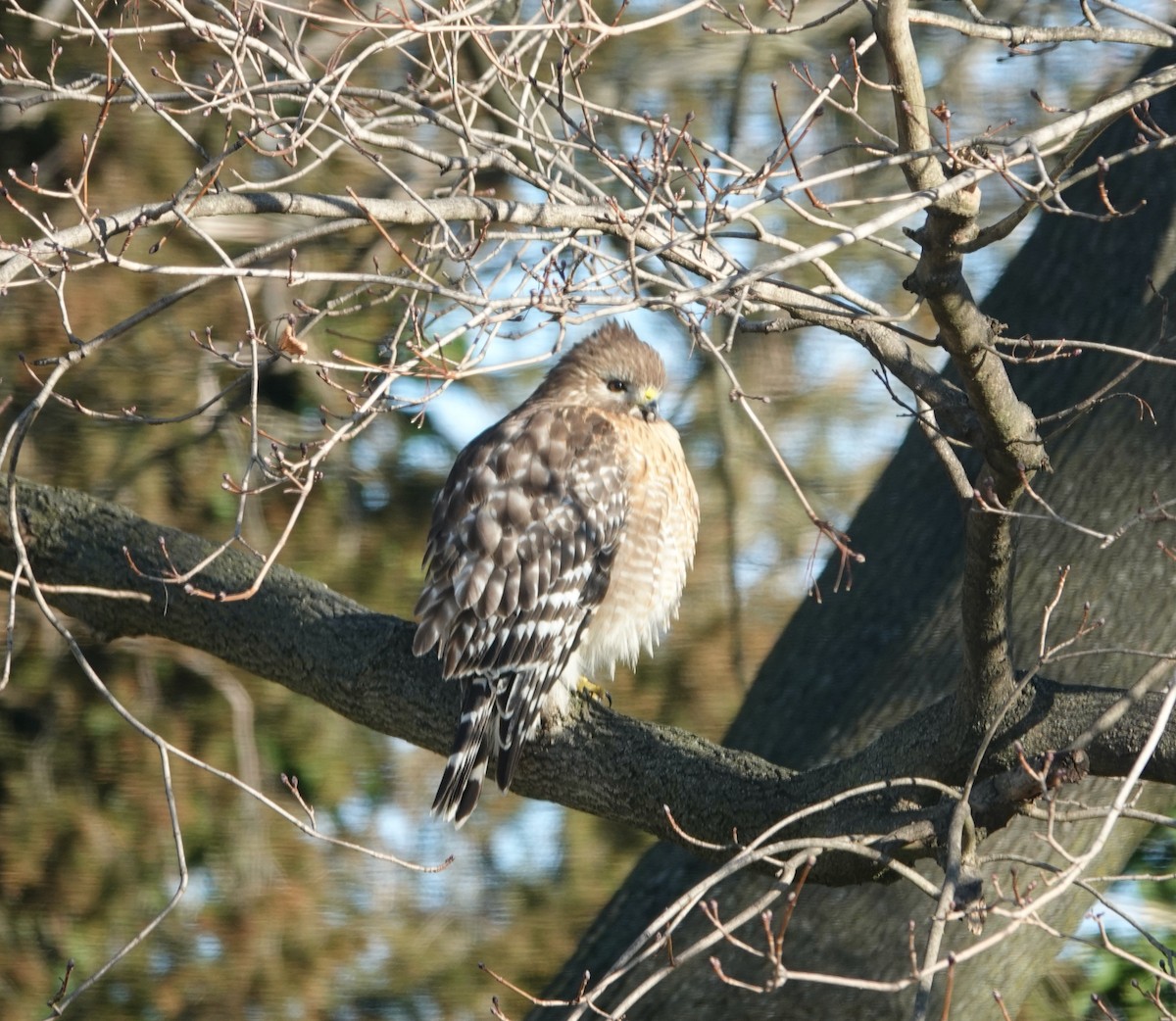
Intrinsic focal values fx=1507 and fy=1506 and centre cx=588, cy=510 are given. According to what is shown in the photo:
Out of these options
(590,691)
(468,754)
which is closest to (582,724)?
(468,754)

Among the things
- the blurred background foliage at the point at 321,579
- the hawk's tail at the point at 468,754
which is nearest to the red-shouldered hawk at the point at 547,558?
the hawk's tail at the point at 468,754

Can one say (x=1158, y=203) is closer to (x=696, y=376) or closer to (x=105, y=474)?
(x=696, y=376)

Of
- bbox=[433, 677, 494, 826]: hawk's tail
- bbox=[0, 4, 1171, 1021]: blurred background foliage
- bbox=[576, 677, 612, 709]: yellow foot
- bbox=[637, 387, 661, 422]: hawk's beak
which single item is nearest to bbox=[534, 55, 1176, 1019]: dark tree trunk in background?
bbox=[576, 677, 612, 709]: yellow foot

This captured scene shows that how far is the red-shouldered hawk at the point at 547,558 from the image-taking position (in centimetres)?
280

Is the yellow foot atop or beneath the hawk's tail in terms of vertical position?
atop

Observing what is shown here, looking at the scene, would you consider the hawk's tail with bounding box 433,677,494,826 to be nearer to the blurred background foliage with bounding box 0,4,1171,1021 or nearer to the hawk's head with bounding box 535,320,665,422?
the hawk's head with bounding box 535,320,665,422

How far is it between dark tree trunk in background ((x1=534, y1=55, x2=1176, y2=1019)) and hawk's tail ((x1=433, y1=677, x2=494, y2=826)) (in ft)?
1.44

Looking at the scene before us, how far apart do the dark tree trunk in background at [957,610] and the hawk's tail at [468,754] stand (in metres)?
0.44

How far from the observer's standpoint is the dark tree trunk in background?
2.72 m

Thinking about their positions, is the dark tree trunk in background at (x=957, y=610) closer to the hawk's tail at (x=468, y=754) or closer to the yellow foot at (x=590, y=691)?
the yellow foot at (x=590, y=691)

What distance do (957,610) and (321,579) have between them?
2.30m

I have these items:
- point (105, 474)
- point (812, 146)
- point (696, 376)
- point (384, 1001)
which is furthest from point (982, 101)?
point (384, 1001)

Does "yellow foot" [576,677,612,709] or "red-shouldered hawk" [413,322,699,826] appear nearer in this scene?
"red-shouldered hawk" [413,322,699,826]

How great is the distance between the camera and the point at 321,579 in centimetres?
462
